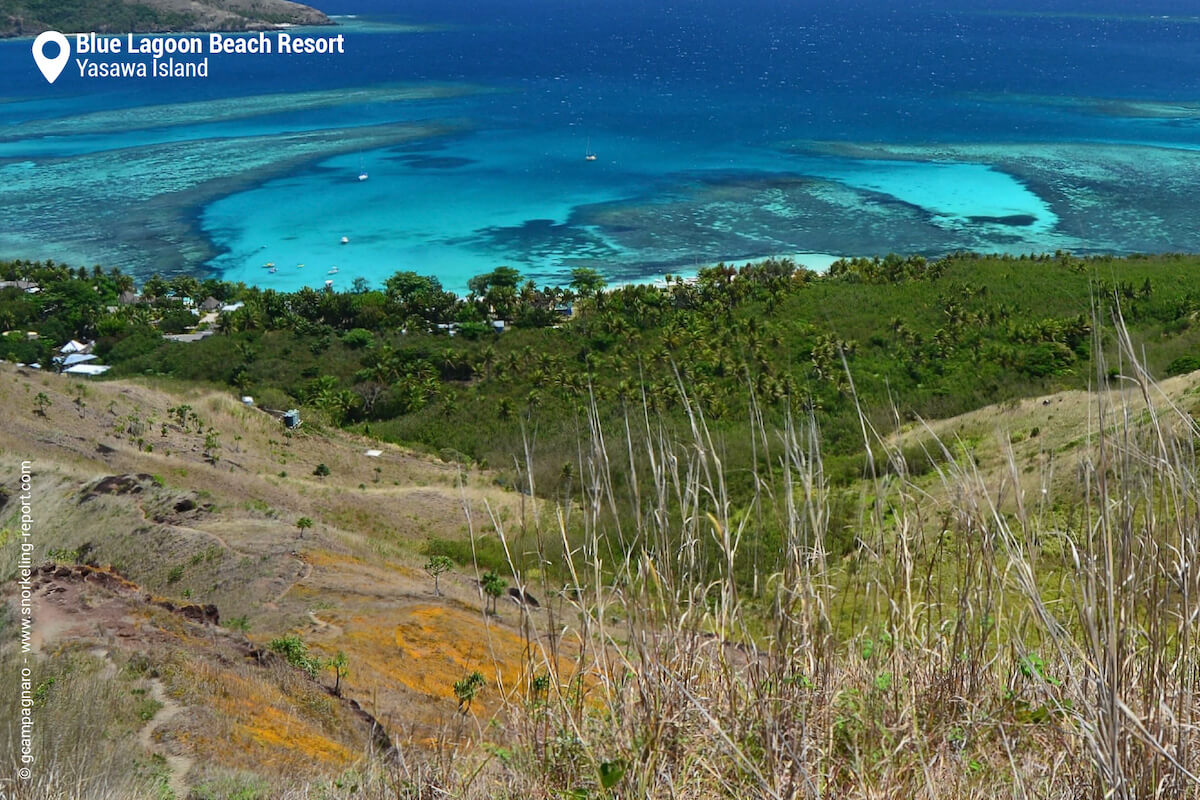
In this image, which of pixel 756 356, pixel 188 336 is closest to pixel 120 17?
pixel 188 336

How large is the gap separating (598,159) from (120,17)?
94.3 metres

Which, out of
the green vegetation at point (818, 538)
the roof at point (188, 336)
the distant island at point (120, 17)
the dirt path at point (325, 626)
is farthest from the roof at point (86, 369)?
the distant island at point (120, 17)

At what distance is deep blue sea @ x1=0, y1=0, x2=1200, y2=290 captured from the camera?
4684 cm

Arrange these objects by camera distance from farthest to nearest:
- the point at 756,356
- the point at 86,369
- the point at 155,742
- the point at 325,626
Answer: the point at 86,369 → the point at 756,356 → the point at 325,626 → the point at 155,742

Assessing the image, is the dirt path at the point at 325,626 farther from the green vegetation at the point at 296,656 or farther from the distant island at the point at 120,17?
the distant island at the point at 120,17

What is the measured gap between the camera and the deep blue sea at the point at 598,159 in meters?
46.8

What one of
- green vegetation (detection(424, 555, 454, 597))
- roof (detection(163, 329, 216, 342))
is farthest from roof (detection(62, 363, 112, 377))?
green vegetation (detection(424, 555, 454, 597))

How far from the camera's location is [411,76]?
101m

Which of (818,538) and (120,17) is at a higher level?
(120,17)

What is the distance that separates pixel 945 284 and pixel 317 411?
23.2 metres

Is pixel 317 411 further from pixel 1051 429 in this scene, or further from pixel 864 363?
pixel 1051 429

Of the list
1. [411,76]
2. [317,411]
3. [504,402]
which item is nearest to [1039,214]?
[504,402]

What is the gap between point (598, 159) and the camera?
63438 millimetres

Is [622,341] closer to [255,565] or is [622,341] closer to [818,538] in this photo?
[255,565]
